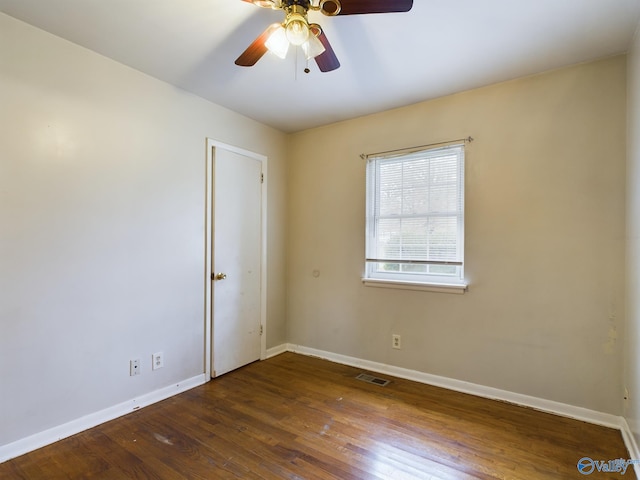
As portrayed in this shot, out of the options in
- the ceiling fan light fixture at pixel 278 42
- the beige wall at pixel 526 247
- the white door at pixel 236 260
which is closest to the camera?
the ceiling fan light fixture at pixel 278 42

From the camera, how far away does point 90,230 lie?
2250 mm

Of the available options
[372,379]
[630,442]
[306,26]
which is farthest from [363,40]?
[630,442]

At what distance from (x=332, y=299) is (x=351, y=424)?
1423mm

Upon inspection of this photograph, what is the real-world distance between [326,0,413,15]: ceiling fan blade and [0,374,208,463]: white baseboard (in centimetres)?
281

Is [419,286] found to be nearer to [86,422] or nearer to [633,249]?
[633,249]

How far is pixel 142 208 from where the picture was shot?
2.53 meters

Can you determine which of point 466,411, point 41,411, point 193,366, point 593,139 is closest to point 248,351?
point 193,366

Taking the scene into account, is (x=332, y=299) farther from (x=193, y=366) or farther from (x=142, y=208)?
(x=142, y=208)

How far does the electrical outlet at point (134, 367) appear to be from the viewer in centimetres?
245

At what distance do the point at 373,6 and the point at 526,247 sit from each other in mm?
2027

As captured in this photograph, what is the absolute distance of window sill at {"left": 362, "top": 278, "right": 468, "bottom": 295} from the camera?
2799mm

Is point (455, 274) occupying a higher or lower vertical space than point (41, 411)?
higher

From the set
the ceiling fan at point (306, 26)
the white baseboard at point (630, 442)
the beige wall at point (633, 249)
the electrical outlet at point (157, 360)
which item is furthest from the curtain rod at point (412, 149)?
the electrical outlet at point (157, 360)

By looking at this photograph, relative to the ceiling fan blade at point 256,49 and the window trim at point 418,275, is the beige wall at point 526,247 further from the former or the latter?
the ceiling fan blade at point 256,49
